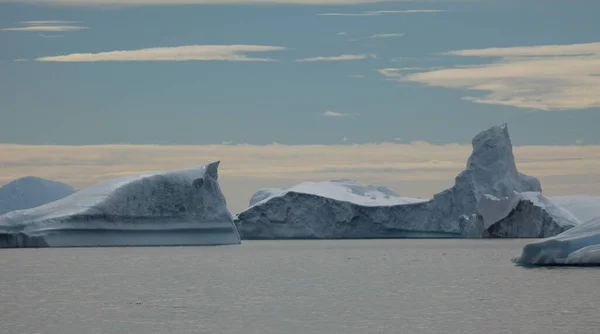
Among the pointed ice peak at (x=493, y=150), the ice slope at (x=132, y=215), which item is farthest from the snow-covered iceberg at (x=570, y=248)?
the pointed ice peak at (x=493, y=150)

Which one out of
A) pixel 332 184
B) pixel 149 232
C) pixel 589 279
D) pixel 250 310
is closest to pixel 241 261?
pixel 149 232

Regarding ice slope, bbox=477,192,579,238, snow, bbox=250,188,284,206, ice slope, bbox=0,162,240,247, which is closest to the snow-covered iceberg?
ice slope, bbox=0,162,240,247

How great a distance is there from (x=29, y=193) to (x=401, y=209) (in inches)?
2285

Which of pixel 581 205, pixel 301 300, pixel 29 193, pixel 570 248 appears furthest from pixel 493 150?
pixel 29 193

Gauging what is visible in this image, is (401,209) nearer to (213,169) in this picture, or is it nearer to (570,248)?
(213,169)

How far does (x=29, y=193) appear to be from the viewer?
122 metres

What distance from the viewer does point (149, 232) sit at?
53.9m

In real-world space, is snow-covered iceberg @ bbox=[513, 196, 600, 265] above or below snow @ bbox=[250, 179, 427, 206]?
below

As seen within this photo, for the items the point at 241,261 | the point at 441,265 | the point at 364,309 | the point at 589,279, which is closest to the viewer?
the point at 364,309

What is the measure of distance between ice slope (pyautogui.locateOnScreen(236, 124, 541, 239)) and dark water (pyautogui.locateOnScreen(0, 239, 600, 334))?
122 feet

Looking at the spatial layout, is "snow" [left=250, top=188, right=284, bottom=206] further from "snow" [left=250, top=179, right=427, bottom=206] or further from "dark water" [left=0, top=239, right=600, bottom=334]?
"dark water" [left=0, top=239, right=600, bottom=334]

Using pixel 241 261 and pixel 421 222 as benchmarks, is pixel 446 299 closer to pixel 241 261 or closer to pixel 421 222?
pixel 241 261

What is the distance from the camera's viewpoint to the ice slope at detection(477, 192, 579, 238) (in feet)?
236

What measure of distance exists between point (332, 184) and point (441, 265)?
4643 centimetres
